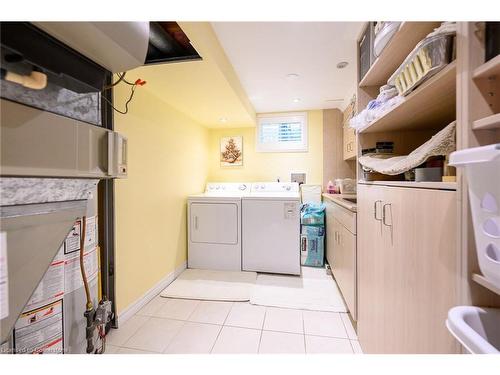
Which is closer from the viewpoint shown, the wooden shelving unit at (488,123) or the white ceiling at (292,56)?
the wooden shelving unit at (488,123)

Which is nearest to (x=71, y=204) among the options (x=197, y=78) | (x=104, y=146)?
(x=104, y=146)

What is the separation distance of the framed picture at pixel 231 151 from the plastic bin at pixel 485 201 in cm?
319

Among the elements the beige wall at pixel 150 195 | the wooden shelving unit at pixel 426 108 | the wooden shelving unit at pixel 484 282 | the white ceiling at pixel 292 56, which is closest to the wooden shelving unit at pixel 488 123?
the wooden shelving unit at pixel 426 108

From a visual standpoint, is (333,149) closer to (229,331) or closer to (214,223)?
(214,223)

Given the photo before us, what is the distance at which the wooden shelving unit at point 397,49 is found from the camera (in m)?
0.88

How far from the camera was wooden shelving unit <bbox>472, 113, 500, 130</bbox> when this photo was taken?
0.51m

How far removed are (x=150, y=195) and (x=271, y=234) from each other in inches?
58.8

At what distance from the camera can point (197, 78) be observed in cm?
171

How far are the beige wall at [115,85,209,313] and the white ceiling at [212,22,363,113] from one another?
37.7 inches

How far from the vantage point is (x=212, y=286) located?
229 cm

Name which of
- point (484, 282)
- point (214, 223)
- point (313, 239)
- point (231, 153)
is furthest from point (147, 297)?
point (231, 153)

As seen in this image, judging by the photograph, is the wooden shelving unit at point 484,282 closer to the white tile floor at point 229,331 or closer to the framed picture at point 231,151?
the white tile floor at point 229,331

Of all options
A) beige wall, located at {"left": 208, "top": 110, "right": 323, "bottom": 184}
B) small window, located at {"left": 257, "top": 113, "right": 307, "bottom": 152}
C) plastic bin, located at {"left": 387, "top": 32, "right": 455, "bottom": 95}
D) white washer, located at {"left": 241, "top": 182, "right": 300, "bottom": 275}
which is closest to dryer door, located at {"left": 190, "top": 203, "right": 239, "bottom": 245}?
white washer, located at {"left": 241, "top": 182, "right": 300, "bottom": 275}
